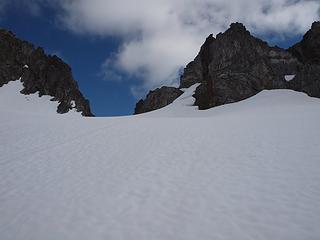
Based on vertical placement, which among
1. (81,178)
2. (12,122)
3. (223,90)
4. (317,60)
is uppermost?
(317,60)

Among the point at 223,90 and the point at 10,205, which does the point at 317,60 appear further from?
the point at 10,205

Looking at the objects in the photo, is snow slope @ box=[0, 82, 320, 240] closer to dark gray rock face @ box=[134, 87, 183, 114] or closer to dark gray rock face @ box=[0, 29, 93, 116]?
dark gray rock face @ box=[134, 87, 183, 114]

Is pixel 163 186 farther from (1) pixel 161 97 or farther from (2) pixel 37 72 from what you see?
(2) pixel 37 72

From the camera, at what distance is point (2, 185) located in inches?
408

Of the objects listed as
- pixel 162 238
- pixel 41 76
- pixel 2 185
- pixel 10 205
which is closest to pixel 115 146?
pixel 2 185

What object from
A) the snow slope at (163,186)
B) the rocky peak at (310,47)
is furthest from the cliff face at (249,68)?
the snow slope at (163,186)

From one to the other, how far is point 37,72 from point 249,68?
208 feet

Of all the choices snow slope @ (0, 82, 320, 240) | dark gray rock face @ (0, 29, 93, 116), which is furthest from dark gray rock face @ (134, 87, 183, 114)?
snow slope @ (0, 82, 320, 240)

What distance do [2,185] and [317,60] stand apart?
63.9 m

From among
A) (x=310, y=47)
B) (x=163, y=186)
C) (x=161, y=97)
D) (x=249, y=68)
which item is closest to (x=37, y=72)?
(x=161, y=97)

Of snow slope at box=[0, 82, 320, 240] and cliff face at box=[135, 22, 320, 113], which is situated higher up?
cliff face at box=[135, 22, 320, 113]

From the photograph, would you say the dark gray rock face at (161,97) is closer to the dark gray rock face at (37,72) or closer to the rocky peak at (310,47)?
the dark gray rock face at (37,72)

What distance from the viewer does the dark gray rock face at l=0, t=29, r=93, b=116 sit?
8931 centimetres

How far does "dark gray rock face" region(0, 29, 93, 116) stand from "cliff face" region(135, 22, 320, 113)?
112ft
